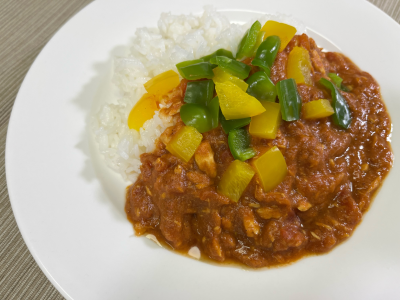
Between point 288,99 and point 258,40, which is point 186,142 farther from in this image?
point 258,40

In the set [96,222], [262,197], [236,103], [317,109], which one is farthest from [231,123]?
[96,222]

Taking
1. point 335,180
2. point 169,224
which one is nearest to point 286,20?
point 335,180

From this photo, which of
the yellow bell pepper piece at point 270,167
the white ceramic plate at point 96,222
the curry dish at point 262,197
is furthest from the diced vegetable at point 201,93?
the white ceramic plate at point 96,222

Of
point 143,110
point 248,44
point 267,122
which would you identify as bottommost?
point 143,110

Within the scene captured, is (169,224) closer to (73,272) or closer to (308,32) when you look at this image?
(73,272)

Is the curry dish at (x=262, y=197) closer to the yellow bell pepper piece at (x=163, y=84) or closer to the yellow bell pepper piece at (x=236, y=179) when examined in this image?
the yellow bell pepper piece at (x=236, y=179)
